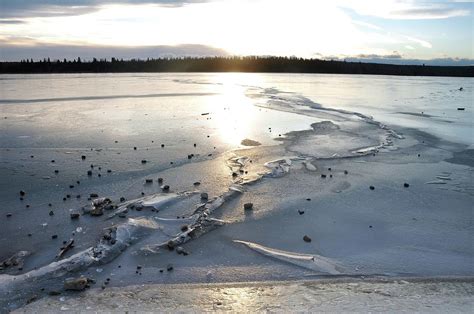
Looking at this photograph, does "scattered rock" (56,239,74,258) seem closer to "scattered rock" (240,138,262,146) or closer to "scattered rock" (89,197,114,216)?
"scattered rock" (89,197,114,216)

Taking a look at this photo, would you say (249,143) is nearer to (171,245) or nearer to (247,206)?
(247,206)

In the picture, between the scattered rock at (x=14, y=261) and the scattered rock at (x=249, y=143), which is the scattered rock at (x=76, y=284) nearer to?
the scattered rock at (x=14, y=261)

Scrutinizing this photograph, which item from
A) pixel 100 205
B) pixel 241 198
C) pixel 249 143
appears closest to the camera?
pixel 100 205

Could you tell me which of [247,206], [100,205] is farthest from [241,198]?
[100,205]

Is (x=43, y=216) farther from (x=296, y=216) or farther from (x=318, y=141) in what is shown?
(x=318, y=141)

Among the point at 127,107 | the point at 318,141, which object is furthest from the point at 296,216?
the point at 127,107

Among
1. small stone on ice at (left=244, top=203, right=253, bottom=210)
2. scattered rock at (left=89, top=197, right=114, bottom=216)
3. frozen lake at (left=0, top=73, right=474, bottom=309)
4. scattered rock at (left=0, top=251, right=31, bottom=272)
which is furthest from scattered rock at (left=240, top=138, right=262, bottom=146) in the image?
scattered rock at (left=0, top=251, right=31, bottom=272)

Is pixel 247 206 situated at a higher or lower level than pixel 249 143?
lower

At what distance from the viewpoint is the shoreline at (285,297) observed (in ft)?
15.3

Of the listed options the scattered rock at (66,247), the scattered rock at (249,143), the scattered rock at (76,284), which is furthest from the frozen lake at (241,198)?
the scattered rock at (249,143)

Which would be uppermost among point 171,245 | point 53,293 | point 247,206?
point 247,206

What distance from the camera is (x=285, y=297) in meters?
4.87

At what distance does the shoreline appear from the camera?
4648mm

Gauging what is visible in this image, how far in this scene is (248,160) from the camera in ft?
35.0
